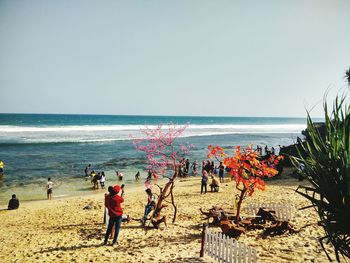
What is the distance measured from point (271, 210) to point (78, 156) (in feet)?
109

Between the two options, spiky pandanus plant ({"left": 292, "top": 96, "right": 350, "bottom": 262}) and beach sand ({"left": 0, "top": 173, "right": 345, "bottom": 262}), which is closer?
spiky pandanus plant ({"left": 292, "top": 96, "right": 350, "bottom": 262})

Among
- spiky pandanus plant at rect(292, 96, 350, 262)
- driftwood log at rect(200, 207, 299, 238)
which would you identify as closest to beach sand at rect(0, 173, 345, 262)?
driftwood log at rect(200, 207, 299, 238)

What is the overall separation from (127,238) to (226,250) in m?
4.05

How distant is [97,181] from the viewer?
77.0ft

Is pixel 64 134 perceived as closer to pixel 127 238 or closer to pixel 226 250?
pixel 127 238

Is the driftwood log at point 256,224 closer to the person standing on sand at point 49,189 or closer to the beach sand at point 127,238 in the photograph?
the beach sand at point 127,238

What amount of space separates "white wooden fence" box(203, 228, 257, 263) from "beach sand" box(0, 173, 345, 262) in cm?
44

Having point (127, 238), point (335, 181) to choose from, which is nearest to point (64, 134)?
point (127, 238)

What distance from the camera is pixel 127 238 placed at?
10305 mm

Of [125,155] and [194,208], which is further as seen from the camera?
[125,155]

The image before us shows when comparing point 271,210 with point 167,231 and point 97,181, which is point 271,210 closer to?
point 167,231

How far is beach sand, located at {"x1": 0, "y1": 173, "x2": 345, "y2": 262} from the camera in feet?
28.7

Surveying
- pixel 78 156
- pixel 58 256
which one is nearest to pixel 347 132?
pixel 58 256

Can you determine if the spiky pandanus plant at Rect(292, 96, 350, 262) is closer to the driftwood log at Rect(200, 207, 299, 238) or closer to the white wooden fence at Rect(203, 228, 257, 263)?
the white wooden fence at Rect(203, 228, 257, 263)
